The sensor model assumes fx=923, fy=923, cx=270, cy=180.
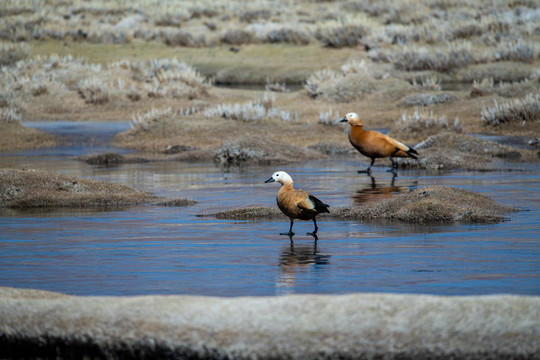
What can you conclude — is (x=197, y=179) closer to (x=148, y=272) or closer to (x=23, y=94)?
(x=148, y=272)

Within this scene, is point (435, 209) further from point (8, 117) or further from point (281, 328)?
point (8, 117)

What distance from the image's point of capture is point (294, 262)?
32.3 ft

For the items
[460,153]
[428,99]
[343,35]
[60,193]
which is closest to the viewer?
[60,193]

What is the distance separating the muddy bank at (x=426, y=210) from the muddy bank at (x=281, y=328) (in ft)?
24.7

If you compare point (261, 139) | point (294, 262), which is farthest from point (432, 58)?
point (294, 262)

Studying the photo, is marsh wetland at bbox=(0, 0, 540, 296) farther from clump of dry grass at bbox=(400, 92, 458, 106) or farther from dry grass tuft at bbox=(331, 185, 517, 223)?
dry grass tuft at bbox=(331, 185, 517, 223)

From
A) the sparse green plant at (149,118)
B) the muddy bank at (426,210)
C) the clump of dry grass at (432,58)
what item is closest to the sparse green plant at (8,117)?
the sparse green plant at (149,118)

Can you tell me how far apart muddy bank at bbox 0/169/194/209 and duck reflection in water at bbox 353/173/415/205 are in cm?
279

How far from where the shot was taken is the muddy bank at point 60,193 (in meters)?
15.1

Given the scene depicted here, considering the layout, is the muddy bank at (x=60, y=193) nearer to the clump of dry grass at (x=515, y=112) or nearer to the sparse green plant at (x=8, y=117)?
the sparse green plant at (x=8, y=117)

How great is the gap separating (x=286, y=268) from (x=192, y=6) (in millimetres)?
57682

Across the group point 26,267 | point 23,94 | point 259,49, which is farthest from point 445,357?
point 259,49

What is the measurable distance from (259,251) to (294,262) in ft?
2.54

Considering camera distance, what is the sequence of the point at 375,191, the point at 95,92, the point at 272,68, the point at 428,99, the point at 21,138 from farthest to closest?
the point at 272,68
the point at 95,92
the point at 428,99
the point at 21,138
the point at 375,191
